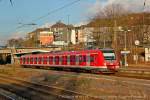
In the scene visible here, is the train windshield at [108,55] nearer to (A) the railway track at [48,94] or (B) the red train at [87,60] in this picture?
(B) the red train at [87,60]

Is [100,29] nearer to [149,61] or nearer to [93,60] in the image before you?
[149,61]

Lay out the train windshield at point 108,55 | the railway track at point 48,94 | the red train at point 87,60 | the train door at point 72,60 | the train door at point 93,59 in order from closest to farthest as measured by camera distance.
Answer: the railway track at point 48,94, the red train at point 87,60, the train windshield at point 108,55, the train door at point 93,59, the train door at point 72,60

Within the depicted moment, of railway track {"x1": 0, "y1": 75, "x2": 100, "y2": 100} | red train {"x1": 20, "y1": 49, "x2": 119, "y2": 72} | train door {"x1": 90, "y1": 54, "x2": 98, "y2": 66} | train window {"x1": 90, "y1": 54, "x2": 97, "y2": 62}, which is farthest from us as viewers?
train window {"x1": 90, "y1": 54, "x2": 97, "y2": 62}

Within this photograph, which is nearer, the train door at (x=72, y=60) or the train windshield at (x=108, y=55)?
the train windshield at (x=108, y=55)

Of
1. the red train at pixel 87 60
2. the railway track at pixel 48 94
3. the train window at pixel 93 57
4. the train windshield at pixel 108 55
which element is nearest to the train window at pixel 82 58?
the red train at pixel 87 60

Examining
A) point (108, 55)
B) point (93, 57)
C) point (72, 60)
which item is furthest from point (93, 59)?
point (72, 60)

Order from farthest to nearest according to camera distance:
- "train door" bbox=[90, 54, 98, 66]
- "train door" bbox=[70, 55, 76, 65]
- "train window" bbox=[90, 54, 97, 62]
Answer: "train door" bbox=[70, 55, 76, 65], "train window" bbox=[90, 54, 97, 62], "train door" bbox=[90, 54, 98, 66]

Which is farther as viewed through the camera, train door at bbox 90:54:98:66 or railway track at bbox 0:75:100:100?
train door at bbox 90:54:98:66

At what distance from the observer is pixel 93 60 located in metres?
41.9

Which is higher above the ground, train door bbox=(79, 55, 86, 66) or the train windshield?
the train windshield

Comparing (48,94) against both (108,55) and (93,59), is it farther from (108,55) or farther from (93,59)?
(93,59)

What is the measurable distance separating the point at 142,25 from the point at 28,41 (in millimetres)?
71226

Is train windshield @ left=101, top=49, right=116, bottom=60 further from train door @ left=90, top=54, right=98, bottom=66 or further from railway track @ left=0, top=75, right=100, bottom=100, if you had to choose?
railway track @ left=0, top=75, right=100, bottom=100

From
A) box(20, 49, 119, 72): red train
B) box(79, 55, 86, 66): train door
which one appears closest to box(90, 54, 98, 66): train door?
box(20, 49, 119, 72): red train
